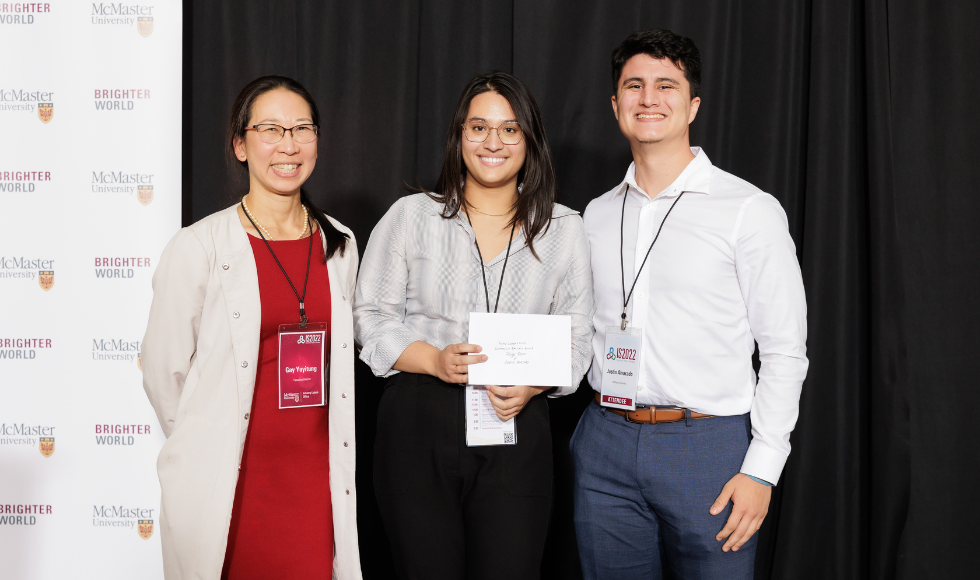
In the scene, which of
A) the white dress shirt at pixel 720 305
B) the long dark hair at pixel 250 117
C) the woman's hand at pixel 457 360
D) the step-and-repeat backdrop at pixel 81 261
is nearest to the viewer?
the woman's hand at pixel 457 360

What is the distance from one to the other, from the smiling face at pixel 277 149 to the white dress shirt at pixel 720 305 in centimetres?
99

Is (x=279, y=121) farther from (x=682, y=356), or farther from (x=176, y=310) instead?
(x=682, y=356)

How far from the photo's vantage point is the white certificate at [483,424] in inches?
65.3

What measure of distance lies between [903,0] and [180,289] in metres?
3.04

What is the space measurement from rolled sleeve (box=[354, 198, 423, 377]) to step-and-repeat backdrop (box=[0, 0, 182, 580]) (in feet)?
4.13

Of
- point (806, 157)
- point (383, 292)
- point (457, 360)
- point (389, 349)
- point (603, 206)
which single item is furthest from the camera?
point (806, 157)

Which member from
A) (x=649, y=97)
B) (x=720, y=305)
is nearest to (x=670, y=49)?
(x=649, y=97)

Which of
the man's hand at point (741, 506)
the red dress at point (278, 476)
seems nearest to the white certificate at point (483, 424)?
the red dress at point (278, 476)

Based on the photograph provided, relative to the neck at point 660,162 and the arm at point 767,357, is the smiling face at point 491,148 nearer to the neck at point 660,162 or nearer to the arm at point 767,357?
the neck at point 660,162

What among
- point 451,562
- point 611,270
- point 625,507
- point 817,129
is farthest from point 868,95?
point 451,562

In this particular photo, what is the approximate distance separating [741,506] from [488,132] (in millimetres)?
1210

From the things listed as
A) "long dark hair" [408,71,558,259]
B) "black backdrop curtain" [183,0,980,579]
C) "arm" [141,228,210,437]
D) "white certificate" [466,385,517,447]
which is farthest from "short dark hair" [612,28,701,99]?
"arm" [141,228,210,437]

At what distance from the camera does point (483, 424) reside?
1671 mm

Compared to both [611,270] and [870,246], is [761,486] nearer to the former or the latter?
[611,270]
